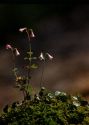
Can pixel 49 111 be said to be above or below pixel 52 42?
below

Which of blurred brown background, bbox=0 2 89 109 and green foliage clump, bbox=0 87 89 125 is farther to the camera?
blurred brown background, bbox=0 2 89 109

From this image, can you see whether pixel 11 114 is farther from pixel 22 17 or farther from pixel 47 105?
pixel 22 17

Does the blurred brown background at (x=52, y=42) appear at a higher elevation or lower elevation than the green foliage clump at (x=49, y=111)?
higher

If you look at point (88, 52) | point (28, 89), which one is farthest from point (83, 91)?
point (28, 89)

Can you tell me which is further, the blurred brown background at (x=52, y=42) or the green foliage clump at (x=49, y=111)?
the blurred brown background at (x=52, y=42)

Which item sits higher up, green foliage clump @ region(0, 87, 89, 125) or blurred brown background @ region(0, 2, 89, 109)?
blurred brown background @ region(0, 2, 89, 109)
